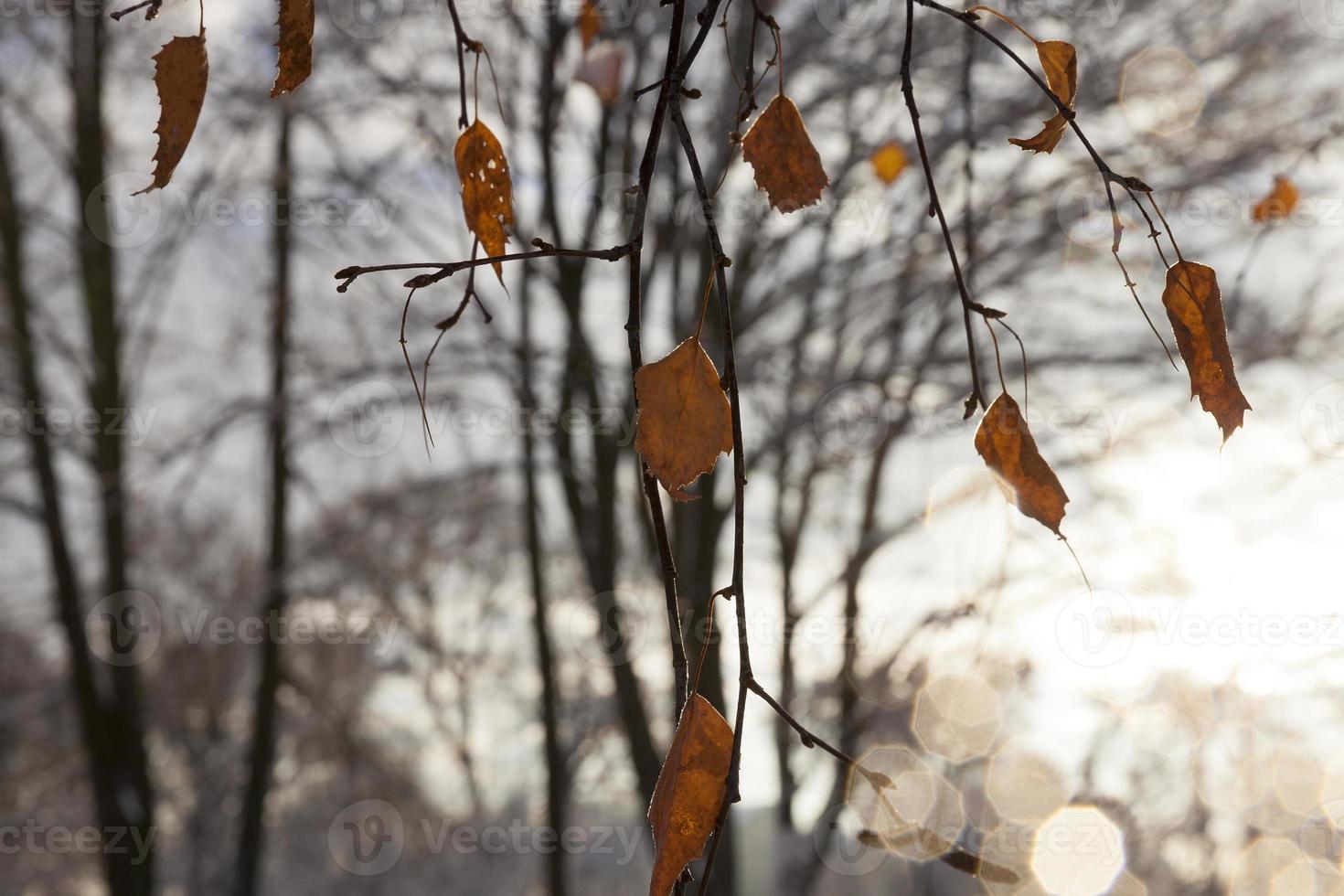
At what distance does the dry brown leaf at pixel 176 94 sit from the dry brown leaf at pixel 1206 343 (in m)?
0.60

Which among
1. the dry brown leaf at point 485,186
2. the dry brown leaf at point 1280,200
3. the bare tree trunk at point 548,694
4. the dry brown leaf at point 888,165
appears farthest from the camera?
the bare tree trunk at point 548,694

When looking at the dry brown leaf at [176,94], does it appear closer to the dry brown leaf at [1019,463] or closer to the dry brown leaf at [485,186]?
the dry brown leaf at [485,186]

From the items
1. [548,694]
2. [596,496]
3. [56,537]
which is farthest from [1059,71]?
[56,537]

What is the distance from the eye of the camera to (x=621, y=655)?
462cm

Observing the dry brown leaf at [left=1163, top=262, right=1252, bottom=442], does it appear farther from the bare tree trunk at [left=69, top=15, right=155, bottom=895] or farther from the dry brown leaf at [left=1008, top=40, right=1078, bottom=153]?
the bare tree trunk at [left=69, top=15, right=155, bottom=895]

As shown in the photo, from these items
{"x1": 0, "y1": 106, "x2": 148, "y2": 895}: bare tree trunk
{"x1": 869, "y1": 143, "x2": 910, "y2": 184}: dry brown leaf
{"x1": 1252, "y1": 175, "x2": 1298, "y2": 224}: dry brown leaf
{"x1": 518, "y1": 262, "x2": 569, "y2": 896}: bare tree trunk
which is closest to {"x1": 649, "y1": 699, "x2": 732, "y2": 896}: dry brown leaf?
{"x1": 1252, "y1": 175, "x2": 1298, "y2": 224}: dry brown leaf

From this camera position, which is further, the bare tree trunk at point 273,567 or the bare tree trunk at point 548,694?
the bare tree trunk at point 273,567

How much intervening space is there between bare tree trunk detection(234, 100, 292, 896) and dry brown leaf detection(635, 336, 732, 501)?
20.5 feet

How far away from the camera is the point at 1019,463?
24.6 inches

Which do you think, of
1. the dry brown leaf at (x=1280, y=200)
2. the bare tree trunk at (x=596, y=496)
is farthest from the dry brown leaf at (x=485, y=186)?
the bare tree trunk at (x=596, y=496)

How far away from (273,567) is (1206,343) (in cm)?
725

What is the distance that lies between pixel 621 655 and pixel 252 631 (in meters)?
3.80

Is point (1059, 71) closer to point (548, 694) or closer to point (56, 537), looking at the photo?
point (548, 694)

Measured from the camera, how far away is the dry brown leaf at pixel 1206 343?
2.00ft
